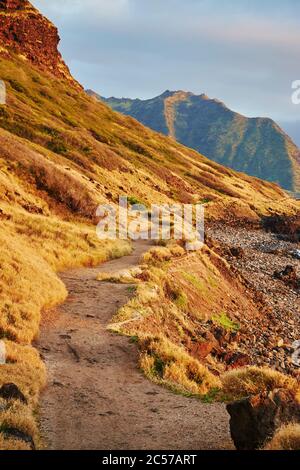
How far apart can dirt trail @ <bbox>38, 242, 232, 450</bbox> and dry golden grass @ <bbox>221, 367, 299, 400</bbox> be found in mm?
862

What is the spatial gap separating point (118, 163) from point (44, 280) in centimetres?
5804

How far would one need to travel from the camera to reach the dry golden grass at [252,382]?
12.2 metres

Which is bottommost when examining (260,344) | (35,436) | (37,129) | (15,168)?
(260,344)

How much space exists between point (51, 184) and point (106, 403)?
33472 millimetres

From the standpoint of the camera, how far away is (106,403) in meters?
11.8

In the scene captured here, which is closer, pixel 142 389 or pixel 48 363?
pixel 142 389

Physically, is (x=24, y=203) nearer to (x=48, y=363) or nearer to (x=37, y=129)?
(x=48, y=363)

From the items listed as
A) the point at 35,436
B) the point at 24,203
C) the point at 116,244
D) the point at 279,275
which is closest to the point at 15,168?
the point at 24,203

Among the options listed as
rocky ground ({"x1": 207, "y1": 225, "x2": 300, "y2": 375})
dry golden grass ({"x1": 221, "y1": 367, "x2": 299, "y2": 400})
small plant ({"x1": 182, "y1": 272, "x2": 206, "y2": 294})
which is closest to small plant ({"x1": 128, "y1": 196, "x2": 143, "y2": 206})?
rocky ground ({"x1": 207, "y1": 225, "x2": 300, "y2": 375})

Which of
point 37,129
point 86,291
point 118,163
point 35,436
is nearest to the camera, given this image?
point 35,436

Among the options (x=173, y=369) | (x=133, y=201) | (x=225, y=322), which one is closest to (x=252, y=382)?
(x=173, y=369)

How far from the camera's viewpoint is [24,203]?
125 ft

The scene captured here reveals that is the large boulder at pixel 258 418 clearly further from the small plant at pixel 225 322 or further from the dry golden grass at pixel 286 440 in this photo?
the small plant at pixel 225 322

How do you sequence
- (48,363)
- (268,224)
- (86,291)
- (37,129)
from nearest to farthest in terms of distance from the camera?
(48,363)
(86,291)
(37,129)
(268,224)
